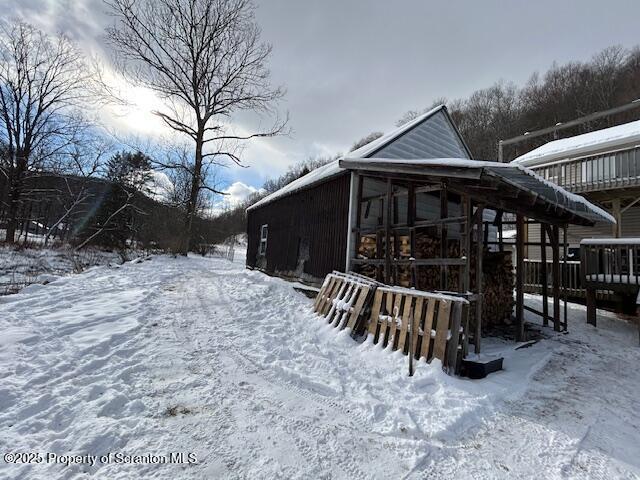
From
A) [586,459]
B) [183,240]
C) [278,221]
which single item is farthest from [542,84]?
[586,459]

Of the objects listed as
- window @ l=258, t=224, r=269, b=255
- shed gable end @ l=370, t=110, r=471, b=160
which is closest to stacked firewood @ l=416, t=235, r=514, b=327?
shed gable end @ l=370, t=110, r=471, b=160

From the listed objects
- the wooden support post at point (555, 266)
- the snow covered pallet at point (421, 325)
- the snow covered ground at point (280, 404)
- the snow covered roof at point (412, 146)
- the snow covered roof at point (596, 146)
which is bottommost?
the snow covered ground at point (280, 404)

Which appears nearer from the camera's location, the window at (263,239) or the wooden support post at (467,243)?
the wooden support post at (467,243)

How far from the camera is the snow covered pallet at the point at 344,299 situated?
5.46 metres

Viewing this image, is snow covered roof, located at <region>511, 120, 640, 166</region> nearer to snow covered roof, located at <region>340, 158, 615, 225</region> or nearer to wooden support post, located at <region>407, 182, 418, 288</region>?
snow covered roof, located at <region>340, 158, 615, 225</region>

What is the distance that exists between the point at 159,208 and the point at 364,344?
26.5 m

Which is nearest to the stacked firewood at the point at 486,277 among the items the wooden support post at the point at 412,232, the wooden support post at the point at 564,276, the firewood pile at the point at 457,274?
the firewood pile at the point at 457,274

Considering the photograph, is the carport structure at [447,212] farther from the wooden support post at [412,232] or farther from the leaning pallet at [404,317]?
the leaning pallet at [404,317]

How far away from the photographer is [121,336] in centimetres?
447

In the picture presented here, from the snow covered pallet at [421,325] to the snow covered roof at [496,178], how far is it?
6.05 ft

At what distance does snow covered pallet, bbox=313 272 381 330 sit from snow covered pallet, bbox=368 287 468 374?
33 cm

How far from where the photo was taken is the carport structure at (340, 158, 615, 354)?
4.93 meters

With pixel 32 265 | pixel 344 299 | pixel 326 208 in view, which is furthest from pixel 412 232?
pixel 32 265

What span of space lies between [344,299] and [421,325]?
1751 mm
